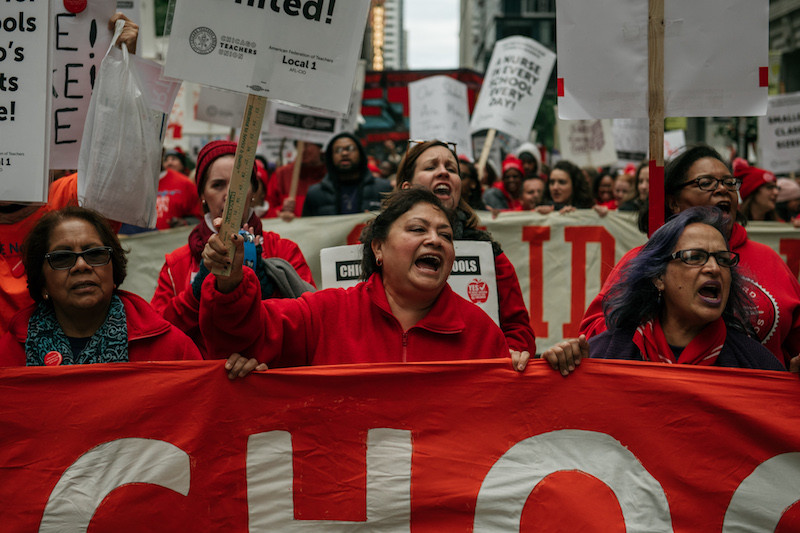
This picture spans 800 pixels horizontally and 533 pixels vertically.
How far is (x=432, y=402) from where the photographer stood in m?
2.82

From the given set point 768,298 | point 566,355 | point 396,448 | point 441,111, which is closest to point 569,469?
point 566,355

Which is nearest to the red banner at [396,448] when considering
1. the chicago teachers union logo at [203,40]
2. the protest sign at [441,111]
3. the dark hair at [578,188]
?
the chicago teachers union logo at [203,40]

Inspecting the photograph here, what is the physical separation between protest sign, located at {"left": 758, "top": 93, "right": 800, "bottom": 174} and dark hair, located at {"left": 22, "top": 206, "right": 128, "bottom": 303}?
26.3 feet

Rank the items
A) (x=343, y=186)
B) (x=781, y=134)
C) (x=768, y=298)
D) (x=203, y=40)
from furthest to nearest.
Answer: (x=781, y=134) → (x=343, y=186) → (x=768, y=298) → (x=203, y=40)

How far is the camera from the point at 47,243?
305cm

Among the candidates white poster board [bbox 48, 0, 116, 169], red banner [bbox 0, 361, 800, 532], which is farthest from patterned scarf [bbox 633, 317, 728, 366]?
white poster board [bbox 48, 0, 116, 169]

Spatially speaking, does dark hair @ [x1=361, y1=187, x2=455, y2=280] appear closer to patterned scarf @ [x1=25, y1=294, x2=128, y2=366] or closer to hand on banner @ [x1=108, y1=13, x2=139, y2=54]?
patterned scarf @ [x1=25, y1=294, x2=128, y2=366]

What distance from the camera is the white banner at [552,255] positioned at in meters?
6.75

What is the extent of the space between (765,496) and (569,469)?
591 mm

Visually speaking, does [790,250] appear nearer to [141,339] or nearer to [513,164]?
[513,164]

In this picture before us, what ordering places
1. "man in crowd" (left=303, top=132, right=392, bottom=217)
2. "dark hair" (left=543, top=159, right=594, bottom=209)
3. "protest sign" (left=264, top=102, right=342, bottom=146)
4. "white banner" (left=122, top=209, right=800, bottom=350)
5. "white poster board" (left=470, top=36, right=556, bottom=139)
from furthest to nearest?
"protest sign" (left=264, top=102, right=342, bottom=146), "white poster board" (left=470, top=36, right=556, bottom=139), "dark hair" (left=543, top=159, right=594, bottom=209), "man in crowd" (left=303, top=132, right=392, bottom=217), "white banner" (left=122, top=209, right=800, bottom=350)

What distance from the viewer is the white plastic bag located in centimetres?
362

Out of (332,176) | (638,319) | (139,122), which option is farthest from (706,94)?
(332,176)

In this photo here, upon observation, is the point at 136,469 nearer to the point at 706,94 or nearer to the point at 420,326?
the point at 420,326
